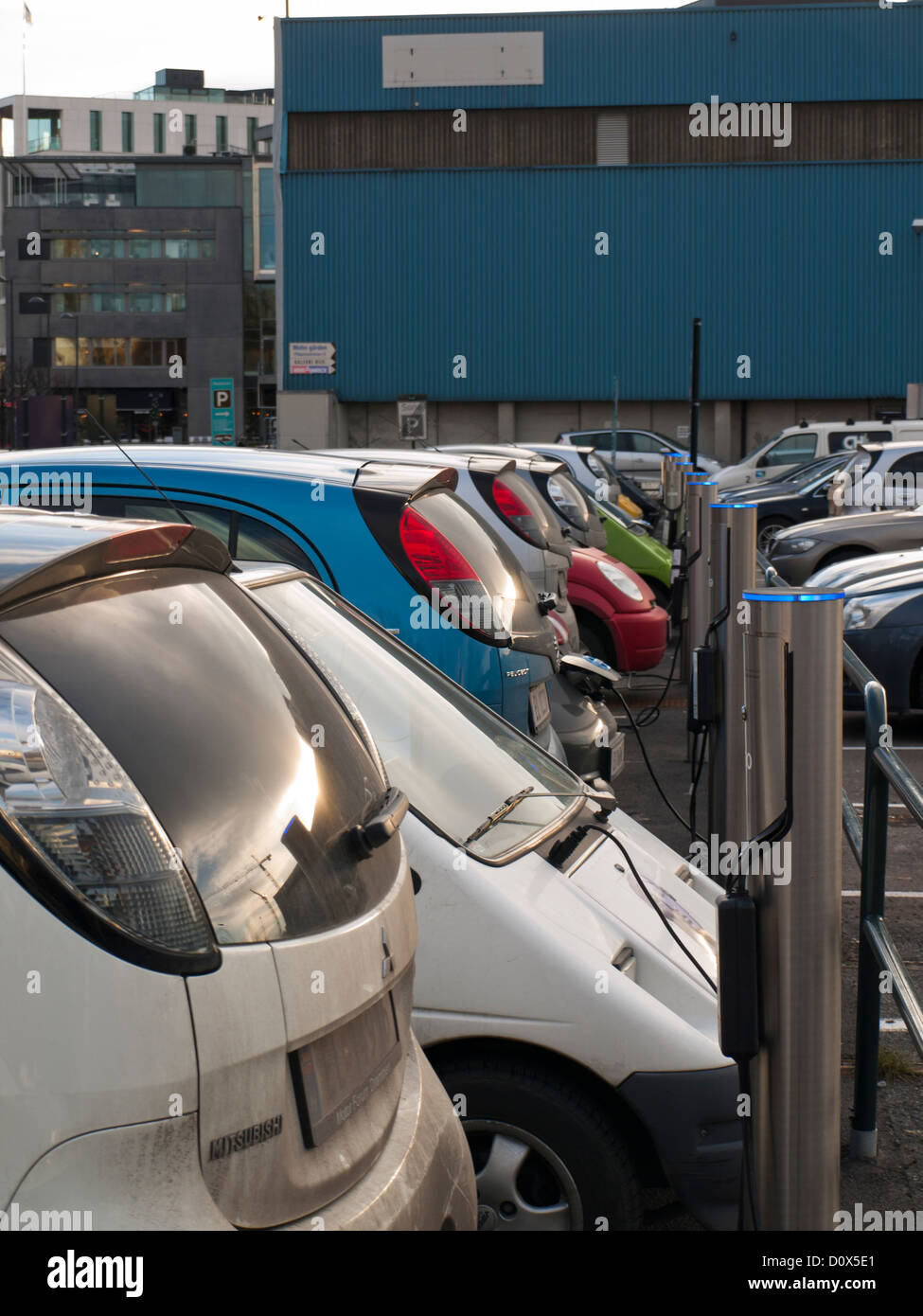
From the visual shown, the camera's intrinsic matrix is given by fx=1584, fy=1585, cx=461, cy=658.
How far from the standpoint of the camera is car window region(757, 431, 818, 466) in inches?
1136

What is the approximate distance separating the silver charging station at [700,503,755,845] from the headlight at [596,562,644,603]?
16.4ft

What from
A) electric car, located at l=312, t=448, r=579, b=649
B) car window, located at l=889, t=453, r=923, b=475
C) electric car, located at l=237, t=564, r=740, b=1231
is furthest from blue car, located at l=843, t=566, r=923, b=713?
car window, located at l=889, t=453, r=923, b=475

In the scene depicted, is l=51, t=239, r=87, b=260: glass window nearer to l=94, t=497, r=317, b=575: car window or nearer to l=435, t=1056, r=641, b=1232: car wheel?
l=94, t=497, r=317, b=575: car window

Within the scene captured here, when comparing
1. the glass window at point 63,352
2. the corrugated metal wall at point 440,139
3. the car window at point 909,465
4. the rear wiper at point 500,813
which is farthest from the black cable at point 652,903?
the glass window at point 63,352

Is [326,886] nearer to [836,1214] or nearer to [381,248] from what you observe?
[836,1214]

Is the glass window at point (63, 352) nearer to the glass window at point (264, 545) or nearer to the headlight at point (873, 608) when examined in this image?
the headlight at point (873, 608)

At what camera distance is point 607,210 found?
41219mm

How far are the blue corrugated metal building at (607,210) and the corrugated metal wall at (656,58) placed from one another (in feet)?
0.18

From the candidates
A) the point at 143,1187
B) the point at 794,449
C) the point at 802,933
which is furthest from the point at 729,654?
the point at 794,449

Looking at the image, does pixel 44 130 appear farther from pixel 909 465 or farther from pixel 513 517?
pixel 513 517

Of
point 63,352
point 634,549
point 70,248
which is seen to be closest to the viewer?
point 634,549

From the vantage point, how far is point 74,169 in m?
90.2

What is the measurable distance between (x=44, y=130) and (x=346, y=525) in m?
116
